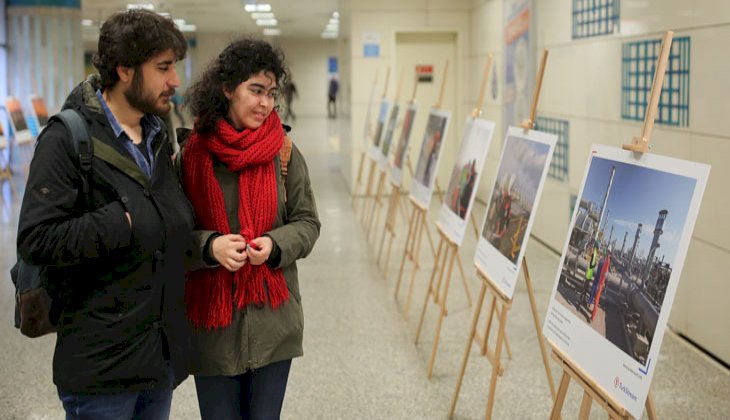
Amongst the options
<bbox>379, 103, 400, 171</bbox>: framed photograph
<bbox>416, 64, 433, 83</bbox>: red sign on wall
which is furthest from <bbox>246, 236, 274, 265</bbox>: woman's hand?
<bbox>416, 64, 433, 83</bbox>: red sign on wall

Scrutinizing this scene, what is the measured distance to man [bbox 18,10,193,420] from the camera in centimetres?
183

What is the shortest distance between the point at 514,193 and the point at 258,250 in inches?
56.0

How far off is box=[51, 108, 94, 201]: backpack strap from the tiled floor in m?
2.21

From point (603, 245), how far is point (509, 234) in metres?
0.95

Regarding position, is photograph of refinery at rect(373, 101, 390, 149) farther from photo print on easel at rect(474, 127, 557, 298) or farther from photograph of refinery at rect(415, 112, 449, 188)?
photo print on easel at rect(474, 127, 557, 298)

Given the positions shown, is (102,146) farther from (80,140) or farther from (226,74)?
(226,74)

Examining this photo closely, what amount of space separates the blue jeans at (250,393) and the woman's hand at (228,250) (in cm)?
33

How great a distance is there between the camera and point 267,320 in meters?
2.30

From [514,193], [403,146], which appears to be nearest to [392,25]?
[403,146]

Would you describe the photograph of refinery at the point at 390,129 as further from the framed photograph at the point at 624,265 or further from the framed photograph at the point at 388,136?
the framed photograph at the point at 624,265

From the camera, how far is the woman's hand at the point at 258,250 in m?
2.21

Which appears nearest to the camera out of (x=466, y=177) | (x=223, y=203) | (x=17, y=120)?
(x=223, y=203)

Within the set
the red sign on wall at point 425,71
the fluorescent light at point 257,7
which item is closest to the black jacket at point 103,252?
the red sign on wall at point 425,71

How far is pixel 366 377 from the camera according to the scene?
4.29 m
